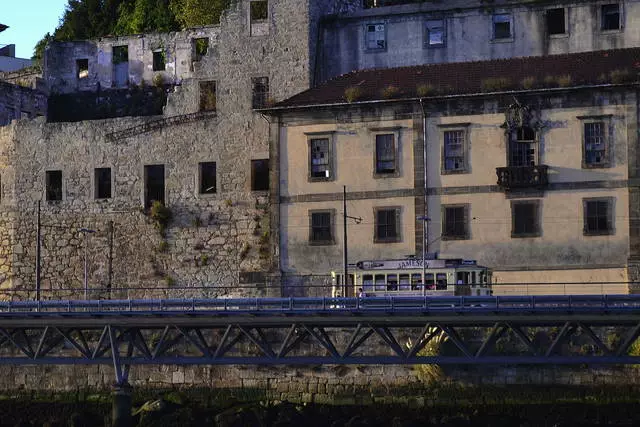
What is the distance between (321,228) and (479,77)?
354 inches

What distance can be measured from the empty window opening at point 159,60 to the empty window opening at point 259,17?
24.2 ft

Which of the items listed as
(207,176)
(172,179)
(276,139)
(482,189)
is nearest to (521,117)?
(482,189)

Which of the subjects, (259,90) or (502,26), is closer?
(502,26)

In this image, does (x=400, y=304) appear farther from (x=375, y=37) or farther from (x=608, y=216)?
(x=375, y=37)

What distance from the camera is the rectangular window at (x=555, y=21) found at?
6956 cm

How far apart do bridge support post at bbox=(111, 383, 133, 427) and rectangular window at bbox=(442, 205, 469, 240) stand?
52.6ft

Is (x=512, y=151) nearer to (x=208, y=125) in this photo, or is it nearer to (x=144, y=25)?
(x=208, y=125)

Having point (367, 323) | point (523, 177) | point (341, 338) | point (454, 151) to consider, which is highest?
point (454, 151)

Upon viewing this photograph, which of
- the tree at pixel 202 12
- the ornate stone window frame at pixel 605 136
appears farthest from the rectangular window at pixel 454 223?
the tree at pixel 202 12

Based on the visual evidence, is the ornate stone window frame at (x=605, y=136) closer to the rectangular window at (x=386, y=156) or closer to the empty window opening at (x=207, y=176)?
the rectangular window at (x=386, y=156)

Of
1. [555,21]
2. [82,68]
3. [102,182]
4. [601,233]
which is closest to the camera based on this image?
[601,233]

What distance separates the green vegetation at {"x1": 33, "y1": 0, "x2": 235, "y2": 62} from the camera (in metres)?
84.5

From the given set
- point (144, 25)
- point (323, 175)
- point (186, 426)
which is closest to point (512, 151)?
point (323, 175)

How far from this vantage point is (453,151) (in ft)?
216
